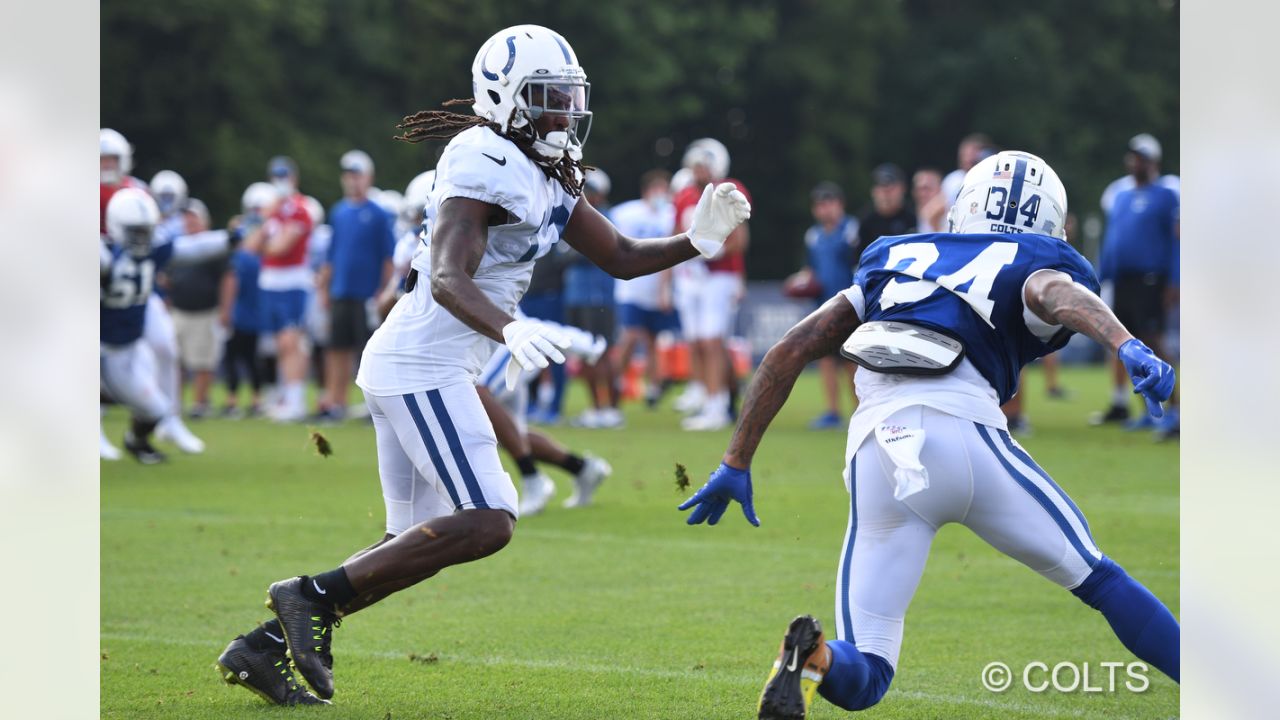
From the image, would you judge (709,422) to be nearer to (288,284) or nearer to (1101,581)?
(288,284)

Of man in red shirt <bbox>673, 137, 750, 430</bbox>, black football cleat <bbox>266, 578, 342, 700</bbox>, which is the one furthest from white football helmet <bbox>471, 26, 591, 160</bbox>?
man in red shirt <bbox>673, 137, 750, 430</bbox>

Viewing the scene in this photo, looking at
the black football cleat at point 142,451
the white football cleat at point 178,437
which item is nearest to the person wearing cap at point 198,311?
the white football cleat at point 178,437

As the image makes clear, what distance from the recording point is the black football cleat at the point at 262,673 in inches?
181

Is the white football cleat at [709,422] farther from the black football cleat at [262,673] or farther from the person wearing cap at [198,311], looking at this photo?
the black football cleat at [262,673]

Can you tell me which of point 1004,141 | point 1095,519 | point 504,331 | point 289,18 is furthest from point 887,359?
point 1004,141

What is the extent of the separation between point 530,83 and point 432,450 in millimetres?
1090

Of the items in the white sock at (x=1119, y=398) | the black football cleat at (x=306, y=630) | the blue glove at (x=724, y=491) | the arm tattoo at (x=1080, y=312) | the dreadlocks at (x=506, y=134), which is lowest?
the black football cleat at (x=306, y=630)

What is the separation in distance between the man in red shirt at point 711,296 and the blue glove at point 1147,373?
959cm

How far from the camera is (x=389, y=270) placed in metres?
14.0

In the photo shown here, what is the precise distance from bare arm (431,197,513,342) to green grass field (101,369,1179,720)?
120 centimetres

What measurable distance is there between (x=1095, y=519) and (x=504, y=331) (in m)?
5.06

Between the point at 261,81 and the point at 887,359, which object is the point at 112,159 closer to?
the point at 887,359

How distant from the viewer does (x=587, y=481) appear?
878 centimetres

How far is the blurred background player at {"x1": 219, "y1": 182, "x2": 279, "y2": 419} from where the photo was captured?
A: 49.8 ft
